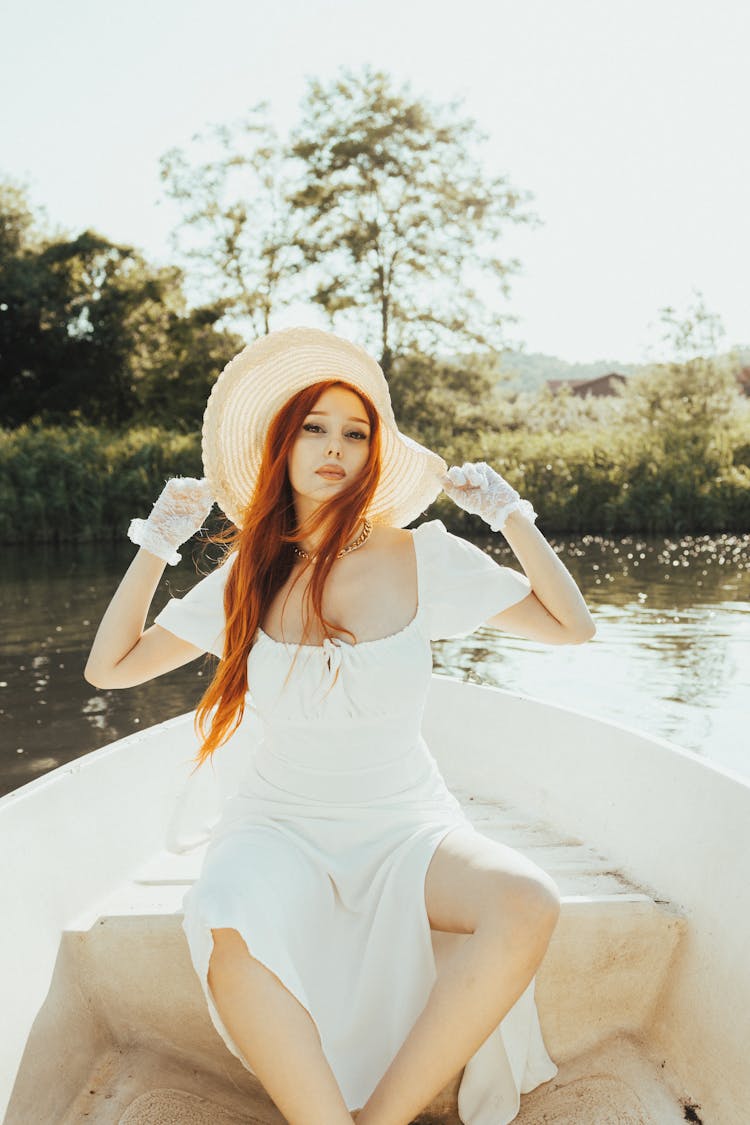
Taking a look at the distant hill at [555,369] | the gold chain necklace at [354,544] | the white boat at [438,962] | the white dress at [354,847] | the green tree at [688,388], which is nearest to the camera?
the white dress at [354,847]

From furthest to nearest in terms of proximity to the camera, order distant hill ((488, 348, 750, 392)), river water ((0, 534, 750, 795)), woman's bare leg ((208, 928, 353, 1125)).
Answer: distant hill ((488, 348, 750, 392)) < river water ((0, 534, 750, 795)) < woman's bare leg ((208, 928, 353, 1125))

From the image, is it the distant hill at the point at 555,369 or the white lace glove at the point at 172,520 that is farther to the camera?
the distant hill at the point at 555,369

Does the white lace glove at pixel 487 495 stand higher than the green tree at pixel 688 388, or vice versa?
the green tree at pixel 688 388

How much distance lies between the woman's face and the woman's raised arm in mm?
207

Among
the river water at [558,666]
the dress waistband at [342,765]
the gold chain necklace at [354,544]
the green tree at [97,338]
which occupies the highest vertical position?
the green tree at [97,338]

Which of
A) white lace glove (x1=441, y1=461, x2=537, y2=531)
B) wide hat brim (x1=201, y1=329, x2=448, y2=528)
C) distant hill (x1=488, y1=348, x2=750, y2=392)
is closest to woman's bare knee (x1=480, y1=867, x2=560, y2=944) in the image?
white lace glove (x1=441, y1=461, x2=537, y2=531)

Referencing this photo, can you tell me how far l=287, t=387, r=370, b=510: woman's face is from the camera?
178 centimetres

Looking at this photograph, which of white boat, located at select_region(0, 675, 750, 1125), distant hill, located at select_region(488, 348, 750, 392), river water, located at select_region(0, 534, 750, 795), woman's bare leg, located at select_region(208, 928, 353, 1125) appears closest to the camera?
woman's bare leg, located at select_region(208, 928, 353, 1125)

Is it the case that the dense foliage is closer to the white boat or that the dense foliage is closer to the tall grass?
the tall grass

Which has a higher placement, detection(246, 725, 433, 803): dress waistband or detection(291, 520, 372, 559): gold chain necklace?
detection(291, 520, 372, 559): gold chain necklace

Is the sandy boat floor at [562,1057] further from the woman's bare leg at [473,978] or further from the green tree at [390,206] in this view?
the green tree at [390,206]

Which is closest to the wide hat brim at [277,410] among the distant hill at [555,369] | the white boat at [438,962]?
the white boat at [438,962]

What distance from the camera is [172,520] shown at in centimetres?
177

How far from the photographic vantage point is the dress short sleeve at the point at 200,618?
5.83 feet
